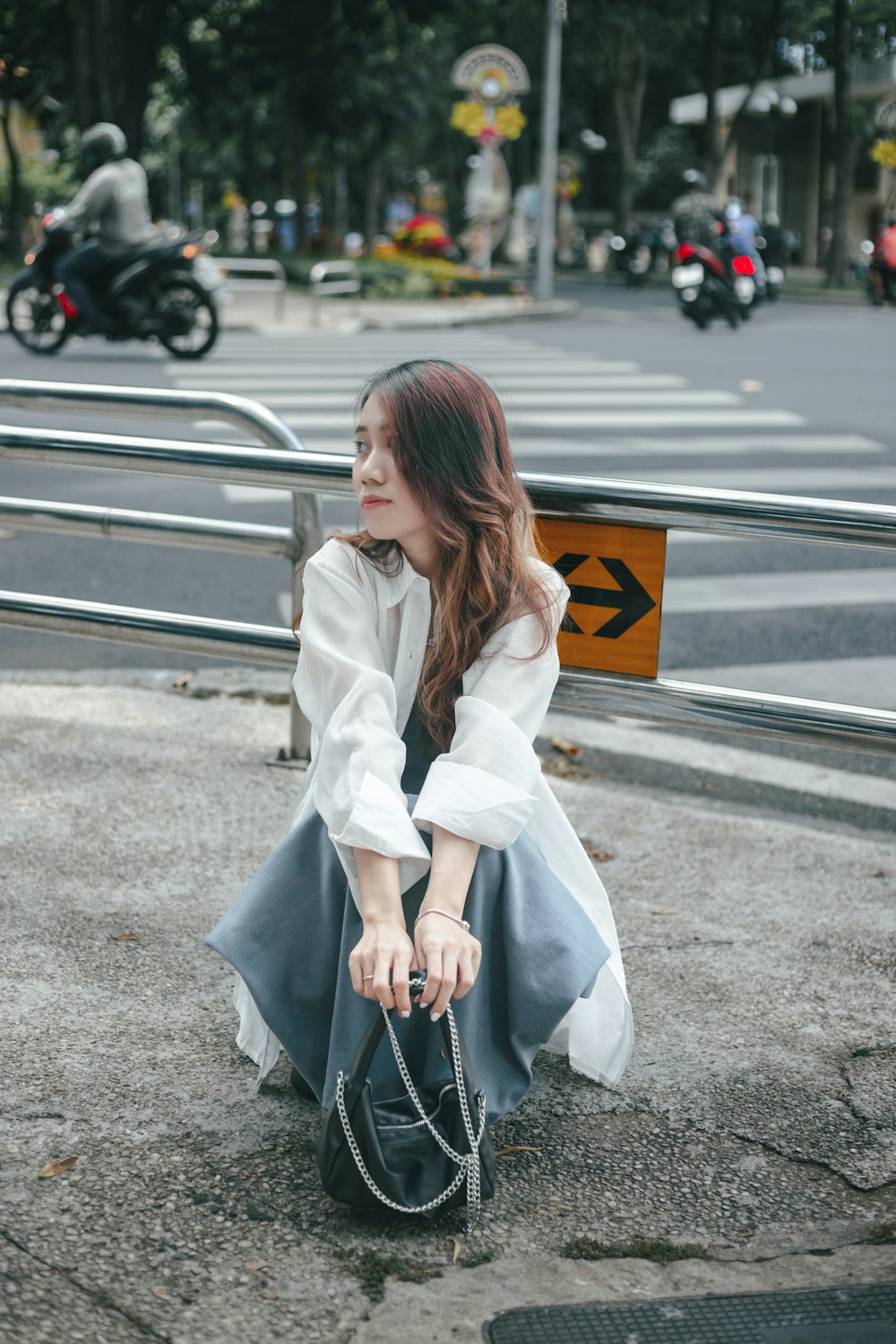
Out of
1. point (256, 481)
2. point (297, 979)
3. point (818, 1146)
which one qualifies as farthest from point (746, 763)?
point (297, 979)

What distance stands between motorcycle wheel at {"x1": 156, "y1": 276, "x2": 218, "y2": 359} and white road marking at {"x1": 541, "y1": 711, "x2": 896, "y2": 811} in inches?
387

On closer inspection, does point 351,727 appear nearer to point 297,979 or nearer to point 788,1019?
point 297,979

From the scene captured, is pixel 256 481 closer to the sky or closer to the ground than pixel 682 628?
closer to the sky

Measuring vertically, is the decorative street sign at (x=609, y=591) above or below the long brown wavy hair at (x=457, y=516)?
below

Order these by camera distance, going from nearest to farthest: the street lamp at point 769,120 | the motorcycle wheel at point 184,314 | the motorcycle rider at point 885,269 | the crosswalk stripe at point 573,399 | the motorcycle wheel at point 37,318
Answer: the crosswalk stripe at point 573,399, the motorcycle wheel at point 184,314, the motorcycle wheel at point 37,318, the motorcycle rider at point 885,269, the street lamp at point 769,120

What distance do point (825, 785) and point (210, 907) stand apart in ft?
6.66

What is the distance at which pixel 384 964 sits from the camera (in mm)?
2191

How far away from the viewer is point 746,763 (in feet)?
15.6

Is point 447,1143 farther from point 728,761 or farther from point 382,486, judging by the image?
point 728,761

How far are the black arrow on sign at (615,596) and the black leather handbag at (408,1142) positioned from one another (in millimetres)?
1291

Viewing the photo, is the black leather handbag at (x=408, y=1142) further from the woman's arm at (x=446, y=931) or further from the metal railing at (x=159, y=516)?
the metal railing at (x=159, y=516)

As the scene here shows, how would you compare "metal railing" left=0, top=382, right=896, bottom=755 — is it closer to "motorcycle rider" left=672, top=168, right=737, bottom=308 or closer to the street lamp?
"motorcycle rider" left=672, top=168, right=737, bottom=308

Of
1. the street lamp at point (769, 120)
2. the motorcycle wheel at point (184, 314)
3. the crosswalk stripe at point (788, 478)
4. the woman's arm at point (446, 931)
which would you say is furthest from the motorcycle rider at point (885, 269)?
the woman's arm at point (446, 931)

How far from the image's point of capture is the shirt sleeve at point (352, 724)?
91.2 inches
